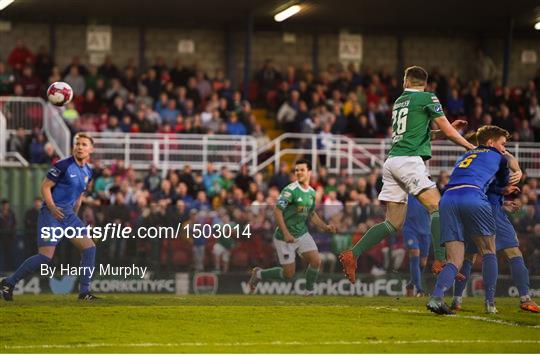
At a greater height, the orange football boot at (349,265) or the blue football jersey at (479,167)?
the blue football jersey at (479,167)

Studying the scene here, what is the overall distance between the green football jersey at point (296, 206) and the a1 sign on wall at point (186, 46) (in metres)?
18.5

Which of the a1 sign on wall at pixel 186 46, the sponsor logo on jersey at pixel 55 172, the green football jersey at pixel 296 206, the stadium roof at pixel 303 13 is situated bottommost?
the green football jersey at pixel 296 206

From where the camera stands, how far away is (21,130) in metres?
27.8

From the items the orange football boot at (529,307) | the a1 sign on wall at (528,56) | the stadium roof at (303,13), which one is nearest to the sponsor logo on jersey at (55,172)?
the orange football boot at (529,307)

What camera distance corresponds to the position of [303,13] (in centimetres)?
3478

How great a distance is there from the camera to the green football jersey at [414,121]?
1424 centimetres

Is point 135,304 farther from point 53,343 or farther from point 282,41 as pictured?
point 282,41

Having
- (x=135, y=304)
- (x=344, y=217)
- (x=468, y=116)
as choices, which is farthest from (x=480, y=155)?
(x=468, y=116)

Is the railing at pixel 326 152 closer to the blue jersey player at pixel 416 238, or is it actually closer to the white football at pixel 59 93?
the blue jersey player at pixel 416 238

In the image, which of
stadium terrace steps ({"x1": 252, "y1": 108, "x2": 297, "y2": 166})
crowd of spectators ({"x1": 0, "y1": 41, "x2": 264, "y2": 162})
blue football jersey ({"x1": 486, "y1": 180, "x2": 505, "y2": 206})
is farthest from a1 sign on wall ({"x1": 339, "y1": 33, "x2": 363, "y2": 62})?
blue football jersey ({"x1": 486, "y1": 180, "x2": 505, "y2": 206})

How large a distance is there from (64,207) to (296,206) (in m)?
3.38

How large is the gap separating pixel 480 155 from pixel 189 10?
21.1 metres

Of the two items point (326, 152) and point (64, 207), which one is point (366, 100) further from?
point (64, 207)

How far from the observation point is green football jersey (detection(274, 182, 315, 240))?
714 inches
